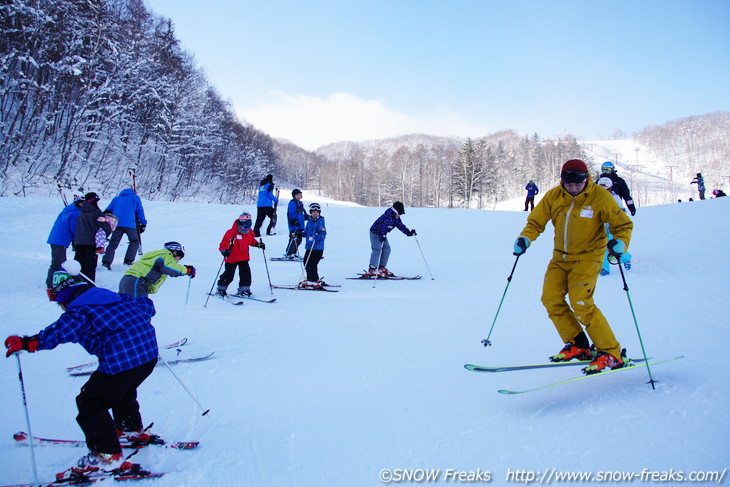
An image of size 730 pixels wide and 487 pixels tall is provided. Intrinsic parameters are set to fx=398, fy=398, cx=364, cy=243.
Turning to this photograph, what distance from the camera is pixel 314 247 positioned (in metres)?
8.51

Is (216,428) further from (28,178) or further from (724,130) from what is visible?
(724,130)

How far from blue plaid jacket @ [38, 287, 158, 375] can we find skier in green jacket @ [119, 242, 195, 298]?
1.81 m

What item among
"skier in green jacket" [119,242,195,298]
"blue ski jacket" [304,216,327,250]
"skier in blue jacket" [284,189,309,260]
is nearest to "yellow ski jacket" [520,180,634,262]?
"skier in green jacket" [119,242,195,298]

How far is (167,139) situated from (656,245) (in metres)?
30.2

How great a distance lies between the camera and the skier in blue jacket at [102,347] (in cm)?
241

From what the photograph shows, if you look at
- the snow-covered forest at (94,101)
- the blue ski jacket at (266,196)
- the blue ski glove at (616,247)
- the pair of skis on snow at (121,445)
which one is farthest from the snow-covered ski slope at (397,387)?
the snow-covered forest at (94,101)

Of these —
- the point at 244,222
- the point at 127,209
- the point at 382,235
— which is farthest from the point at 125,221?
the point at 382,235

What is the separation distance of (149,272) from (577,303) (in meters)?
4.35

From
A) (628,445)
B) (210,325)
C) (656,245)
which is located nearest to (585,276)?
(628,445)

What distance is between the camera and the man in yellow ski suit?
3277 mm

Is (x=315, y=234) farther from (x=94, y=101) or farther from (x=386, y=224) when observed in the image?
(x=94, y=101)

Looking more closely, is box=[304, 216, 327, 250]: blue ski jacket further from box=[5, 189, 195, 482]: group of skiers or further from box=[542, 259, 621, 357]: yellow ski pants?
box=[5, 189, 195, 482]: group of skiers

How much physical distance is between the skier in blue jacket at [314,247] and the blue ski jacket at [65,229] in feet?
13.8

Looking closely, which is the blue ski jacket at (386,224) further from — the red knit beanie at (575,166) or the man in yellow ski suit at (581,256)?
the red knit beanie at (575,166)
